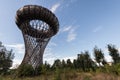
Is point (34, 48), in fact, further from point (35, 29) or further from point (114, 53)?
point (114, 53)

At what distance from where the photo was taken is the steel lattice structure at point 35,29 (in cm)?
2600

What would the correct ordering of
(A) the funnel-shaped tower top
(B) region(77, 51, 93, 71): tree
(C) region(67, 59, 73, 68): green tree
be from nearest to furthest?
(A) the funnel-shaped tower top < (B) region(77, 51, 93, 71): tree < (C) region(67, 59, 73, 68): green tree

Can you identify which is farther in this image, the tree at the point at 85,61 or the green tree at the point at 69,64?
the green tree at the point at 69,64

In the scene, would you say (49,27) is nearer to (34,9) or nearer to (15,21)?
(34,9)

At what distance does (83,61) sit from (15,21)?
21960 millimetres

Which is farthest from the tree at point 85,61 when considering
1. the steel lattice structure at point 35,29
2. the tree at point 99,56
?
the steel lattice structure at point 35,29

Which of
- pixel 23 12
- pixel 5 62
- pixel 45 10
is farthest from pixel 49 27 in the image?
pixel 5 62

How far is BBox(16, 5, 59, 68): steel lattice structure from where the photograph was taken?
85.3 feet

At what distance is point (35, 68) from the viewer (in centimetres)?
2805

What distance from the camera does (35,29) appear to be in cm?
2983

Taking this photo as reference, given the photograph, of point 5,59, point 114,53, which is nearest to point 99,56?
point 114,53

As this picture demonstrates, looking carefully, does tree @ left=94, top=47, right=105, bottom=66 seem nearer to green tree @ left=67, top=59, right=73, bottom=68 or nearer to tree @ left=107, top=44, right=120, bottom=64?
tree @ left=107, top=44, right=120, bottom=64

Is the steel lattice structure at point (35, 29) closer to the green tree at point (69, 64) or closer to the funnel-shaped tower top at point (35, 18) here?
the funnel-shaped tower top at point (35, 18)

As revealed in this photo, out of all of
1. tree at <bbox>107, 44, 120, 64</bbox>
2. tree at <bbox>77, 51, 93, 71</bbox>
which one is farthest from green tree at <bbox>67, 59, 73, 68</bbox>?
tree at <bbox>107, 44, 120, 64</bbox>
